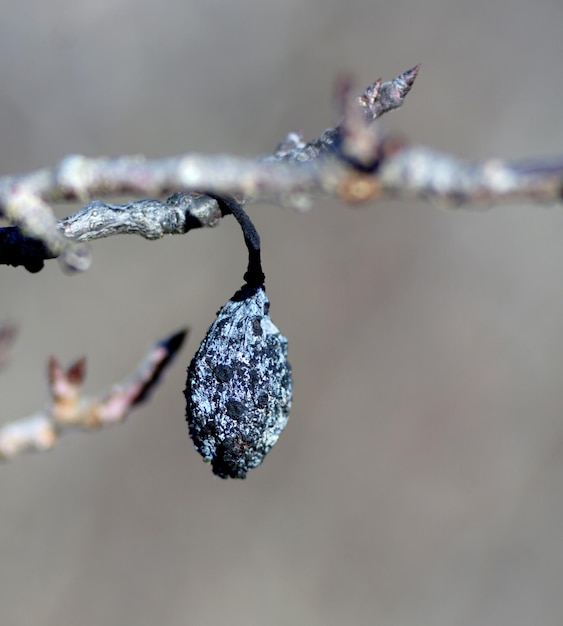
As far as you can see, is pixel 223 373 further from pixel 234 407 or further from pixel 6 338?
pixel 6 338

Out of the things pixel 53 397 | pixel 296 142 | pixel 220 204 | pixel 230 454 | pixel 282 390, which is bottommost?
pixel 53 397

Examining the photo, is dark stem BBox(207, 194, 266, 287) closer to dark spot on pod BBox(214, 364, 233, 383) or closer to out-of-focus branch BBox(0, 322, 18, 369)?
dark spot on pod BBox(214, 364, 233, 383)

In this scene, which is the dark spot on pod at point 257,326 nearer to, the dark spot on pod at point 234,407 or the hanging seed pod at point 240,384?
the hanging seed pod at point 240,384

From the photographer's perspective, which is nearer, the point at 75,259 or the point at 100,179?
the point at 100,179

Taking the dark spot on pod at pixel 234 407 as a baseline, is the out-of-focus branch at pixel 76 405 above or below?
below

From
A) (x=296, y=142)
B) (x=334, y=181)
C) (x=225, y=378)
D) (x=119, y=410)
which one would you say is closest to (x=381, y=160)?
(x=334, y=181)

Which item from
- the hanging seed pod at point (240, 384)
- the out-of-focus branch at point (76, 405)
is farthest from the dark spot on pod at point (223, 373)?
the out-of-focus branch at point (76, 405)

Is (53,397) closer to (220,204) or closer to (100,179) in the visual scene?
(100,179)

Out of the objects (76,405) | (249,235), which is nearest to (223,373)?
(249,235)
